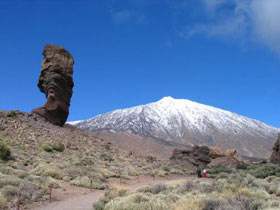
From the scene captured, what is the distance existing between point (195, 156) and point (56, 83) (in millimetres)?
21906

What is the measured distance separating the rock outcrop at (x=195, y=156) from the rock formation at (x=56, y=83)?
1773cm

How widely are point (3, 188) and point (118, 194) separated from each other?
4847 mm

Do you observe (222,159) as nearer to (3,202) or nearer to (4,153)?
(4,153)

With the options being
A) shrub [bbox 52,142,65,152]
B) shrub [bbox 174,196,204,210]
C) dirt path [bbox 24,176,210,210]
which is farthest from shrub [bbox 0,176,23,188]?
shrub [bbox 52,142,65,152]

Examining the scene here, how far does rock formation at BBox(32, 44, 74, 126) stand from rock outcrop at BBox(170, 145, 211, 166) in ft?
58.2

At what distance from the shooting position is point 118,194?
43.5ft

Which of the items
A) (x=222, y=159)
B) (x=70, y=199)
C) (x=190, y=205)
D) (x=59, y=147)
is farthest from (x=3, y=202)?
(x=222, y=159)

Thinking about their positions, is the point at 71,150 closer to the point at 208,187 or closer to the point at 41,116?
the point at 41,116

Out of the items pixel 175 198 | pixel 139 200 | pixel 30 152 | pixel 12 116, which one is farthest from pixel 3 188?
pixel 12 116

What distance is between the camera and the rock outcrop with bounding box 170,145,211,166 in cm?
4697

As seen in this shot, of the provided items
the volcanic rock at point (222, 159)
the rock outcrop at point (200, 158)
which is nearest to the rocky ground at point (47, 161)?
the rock outcrop at point (200, 158)

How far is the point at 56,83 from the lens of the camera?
131 ft

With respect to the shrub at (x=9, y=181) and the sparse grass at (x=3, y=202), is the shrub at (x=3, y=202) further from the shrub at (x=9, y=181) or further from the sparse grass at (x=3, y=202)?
the shrub at (x=9, y=181)

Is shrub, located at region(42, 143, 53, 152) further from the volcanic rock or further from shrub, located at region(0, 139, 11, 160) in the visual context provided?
the volcanic rock
